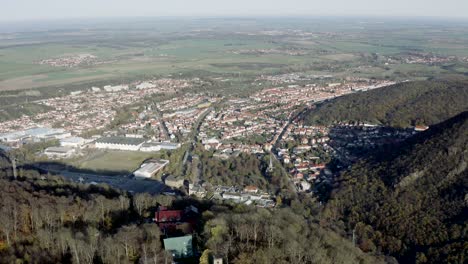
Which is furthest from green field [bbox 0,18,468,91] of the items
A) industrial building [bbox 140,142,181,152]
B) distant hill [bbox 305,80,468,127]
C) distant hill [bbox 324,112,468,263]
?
distant hill [bbox 324,112,468,263]

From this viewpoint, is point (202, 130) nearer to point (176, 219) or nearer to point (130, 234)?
point (176, 219)

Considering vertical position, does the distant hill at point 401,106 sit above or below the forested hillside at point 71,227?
below

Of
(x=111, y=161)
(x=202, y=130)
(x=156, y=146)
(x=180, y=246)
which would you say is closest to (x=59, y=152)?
(x=111, y=161)

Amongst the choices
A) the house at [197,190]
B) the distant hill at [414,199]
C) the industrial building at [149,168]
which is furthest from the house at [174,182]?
the distant hill at [414,199]

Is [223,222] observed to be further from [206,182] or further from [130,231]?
[206,182]

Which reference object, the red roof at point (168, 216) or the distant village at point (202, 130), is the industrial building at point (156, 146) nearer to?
the distant village at point (202, 130)
